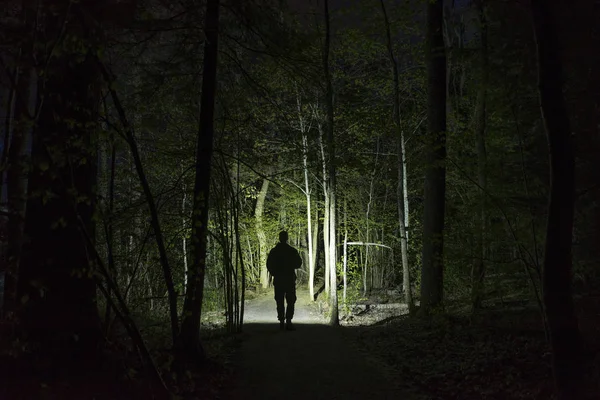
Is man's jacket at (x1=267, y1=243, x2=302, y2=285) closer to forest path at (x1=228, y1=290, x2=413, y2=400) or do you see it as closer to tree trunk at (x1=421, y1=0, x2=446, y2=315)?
forest path at (x1=228, y1=290, x2=413, y2=400)

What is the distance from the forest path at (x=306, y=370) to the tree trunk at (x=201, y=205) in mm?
942

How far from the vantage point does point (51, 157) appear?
3709 mm

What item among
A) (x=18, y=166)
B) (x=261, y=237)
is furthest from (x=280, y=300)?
(x=261, y=237)

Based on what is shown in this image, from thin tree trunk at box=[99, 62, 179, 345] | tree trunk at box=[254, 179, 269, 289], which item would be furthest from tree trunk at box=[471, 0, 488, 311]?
tree trunk at box=[254, 179, 269, 289]

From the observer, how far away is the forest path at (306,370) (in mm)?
5867

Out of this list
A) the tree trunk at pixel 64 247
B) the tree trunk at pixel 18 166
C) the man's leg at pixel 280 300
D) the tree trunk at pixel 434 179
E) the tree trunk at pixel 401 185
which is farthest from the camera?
the tree trunk at pixel 401 185

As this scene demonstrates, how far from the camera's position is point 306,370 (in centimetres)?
693

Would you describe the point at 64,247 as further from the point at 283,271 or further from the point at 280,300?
the point at 280,300

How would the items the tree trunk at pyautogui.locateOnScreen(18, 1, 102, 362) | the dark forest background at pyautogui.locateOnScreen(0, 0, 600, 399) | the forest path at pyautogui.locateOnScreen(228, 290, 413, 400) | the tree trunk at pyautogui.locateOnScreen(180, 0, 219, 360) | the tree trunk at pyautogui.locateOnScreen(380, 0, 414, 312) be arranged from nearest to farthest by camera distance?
the dark forest background at pyautogui.locateOnScreen(0, 0, 600, 399), the tree trunk at pyautogui.locateOnScreen(18, 1, 102, 362), the forest path at pyautogui.locateOnScreen(228, 290, 413, 400), the tree trunk at pyautogui.locateOnScreen(180, 0, 219, 360), the tree trunk at pyautogui.locateOnScreen(380, 0, 414, 312)

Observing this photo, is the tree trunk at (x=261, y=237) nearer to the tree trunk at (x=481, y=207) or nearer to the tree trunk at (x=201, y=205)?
the tree trunk at (x=481, y=207)

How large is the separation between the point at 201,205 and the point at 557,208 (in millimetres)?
4445

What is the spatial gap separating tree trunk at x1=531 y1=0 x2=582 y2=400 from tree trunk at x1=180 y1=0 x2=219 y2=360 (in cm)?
421

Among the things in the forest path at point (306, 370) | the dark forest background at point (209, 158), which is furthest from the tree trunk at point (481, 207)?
the forest path at point (306, 370)

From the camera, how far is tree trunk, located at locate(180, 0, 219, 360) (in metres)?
6.57
